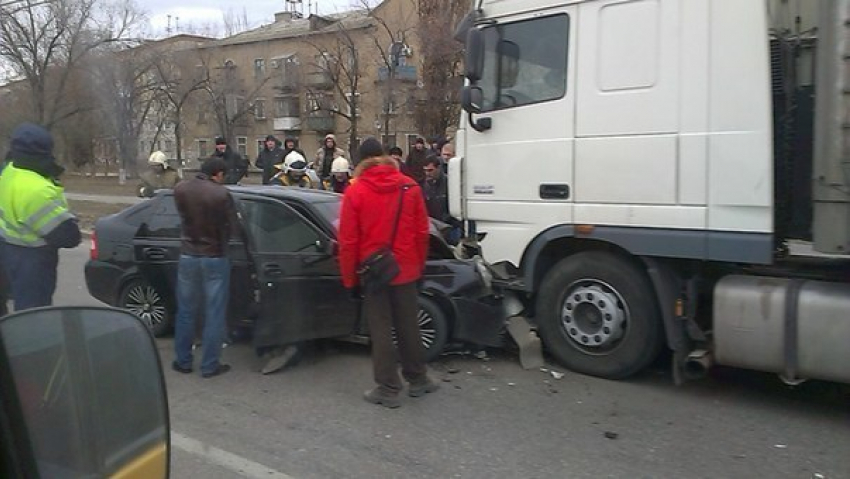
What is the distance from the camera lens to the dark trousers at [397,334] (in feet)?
16.9

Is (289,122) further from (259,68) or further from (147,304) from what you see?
(147,304)

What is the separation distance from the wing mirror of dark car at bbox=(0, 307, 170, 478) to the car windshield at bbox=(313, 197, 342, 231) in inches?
171

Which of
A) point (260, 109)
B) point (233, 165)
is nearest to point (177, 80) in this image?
point (260, 109)

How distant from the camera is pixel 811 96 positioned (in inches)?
192

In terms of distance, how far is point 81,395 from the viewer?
5.56 feet

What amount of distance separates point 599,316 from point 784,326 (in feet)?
4.19

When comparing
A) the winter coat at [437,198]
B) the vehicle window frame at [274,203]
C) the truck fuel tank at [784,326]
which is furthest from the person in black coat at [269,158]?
the truck fuel tank at [784,326]

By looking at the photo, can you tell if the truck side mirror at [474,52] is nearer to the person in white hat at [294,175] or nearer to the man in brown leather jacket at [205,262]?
the man in brown leather jacket at [205,262]

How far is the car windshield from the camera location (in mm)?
6259

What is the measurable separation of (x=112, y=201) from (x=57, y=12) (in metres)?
15.1

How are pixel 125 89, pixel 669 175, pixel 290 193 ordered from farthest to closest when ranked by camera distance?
pixel 125 89, pixel 290 193, pixel 669 175

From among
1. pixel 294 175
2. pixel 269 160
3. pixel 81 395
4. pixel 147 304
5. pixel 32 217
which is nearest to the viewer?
pixel 81 395

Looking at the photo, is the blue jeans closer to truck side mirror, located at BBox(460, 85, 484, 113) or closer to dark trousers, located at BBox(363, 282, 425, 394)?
dark trousers, located at BBox(363, 282, 425, 394)

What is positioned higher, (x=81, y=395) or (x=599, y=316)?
(x=81, y=395)
